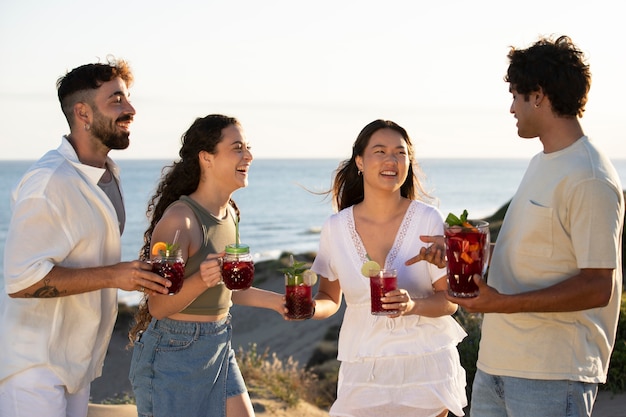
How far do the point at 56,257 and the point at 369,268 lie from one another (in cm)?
160

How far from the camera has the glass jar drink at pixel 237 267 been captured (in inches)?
167

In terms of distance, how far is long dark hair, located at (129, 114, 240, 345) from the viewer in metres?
4.87

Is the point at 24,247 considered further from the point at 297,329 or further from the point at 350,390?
the point at 297,329

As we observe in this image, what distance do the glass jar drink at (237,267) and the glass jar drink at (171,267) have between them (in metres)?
0.25

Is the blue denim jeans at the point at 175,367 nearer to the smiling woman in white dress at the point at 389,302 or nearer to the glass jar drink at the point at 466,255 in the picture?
the smiling woman in white dress at the point at 389,302

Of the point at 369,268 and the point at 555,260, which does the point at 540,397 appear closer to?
the point at 555,260

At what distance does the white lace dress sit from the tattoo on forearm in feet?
5.26

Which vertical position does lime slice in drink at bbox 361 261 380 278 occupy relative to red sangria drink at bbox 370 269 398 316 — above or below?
above

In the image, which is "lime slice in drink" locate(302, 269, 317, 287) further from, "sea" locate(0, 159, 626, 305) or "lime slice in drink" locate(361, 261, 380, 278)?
"sea" locate(0, 159, 626, 305)

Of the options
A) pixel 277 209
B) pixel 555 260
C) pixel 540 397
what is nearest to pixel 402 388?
pixel 540 397

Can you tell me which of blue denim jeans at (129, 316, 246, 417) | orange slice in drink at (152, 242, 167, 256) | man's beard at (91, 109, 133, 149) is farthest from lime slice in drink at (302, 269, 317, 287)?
man's beard at (91, 109, 133, 149)

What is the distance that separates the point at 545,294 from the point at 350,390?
138 cm

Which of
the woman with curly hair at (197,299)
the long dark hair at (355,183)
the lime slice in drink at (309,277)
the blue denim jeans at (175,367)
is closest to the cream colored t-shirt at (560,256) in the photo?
the lime slice in drink at (309,277)

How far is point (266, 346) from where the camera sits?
1543cm
